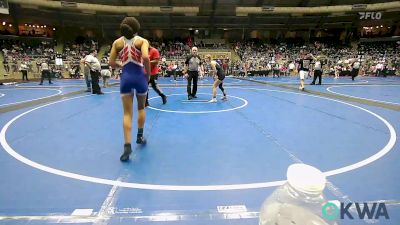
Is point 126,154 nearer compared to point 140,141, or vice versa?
point 126,154

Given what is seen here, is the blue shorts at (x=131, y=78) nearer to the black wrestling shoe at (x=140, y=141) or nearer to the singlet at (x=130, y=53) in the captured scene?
the singlet at (x=130, y=53)

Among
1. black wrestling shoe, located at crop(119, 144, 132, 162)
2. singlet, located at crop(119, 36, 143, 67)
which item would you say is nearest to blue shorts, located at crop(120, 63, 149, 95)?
singlet, located at crop(119, 36, 143, 67)

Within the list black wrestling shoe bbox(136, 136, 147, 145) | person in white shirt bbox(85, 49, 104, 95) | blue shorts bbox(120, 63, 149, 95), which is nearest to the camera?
blue shorts bbox(120, 63, 149, 95)

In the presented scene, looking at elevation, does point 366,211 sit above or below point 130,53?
below

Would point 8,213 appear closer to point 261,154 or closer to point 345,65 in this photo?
point 261,154

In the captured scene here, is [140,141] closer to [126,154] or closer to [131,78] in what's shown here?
[126,154]

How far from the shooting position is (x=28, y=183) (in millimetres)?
3186

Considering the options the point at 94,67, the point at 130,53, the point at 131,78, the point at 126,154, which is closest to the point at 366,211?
the point at 126,154

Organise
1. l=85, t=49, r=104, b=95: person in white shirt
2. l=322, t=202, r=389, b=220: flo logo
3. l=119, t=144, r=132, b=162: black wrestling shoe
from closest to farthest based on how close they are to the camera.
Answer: l=322, t=202, r=389, b=220: flo logo, l=119, t=144, r=132, b=162: black wrestling shoe, l=85, t=49, r=104, b=95: person in white shirt

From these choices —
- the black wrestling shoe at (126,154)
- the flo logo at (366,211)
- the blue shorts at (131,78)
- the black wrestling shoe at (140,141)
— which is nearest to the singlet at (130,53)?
the blue shorts at (131,78)

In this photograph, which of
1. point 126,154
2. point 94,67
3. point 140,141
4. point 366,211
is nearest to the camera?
point 366,211

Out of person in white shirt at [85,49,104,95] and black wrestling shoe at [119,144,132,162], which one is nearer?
black wrestling shoe at [119,144,132,162]

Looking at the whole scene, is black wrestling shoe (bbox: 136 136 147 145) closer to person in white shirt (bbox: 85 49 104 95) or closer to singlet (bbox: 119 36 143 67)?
singlet (bbox: 119 36 143 67)

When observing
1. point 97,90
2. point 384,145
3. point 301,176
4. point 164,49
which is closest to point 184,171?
point 301,176
